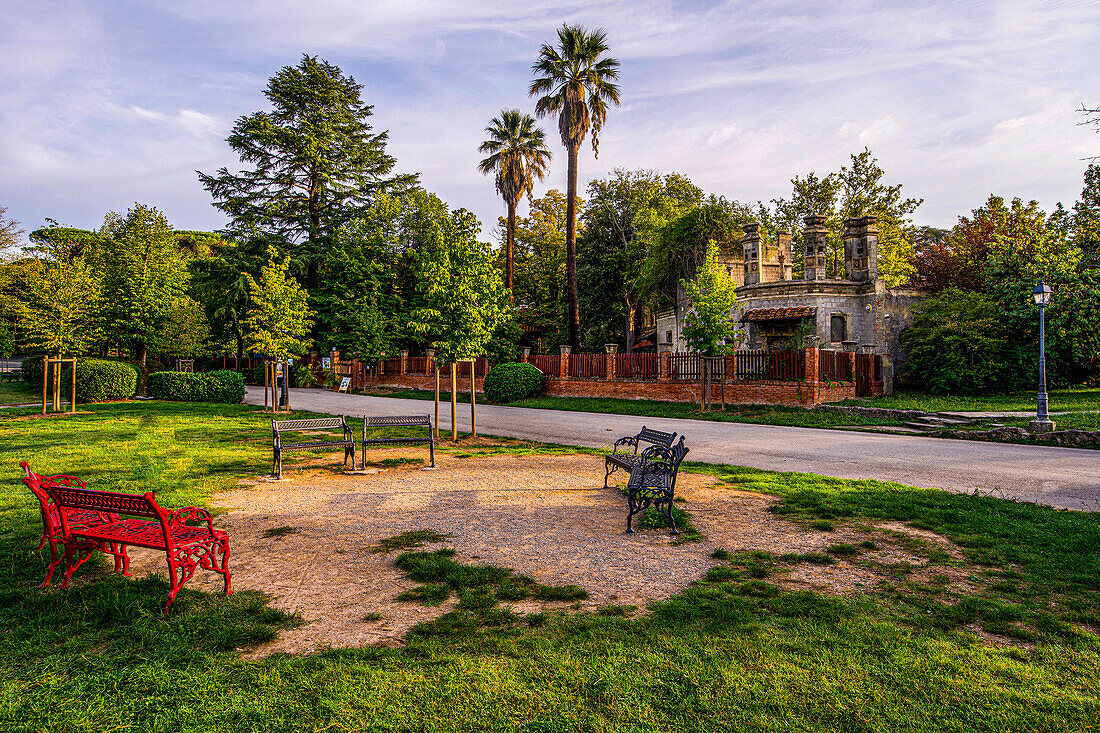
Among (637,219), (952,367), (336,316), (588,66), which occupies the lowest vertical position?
(952,367)

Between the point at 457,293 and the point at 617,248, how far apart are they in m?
31.5

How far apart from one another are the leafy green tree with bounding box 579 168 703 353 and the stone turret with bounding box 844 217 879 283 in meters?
12.9

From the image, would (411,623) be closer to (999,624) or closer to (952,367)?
(999,624)

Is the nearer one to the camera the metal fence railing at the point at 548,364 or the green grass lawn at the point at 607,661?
the green grass lawn at the point at 607,661

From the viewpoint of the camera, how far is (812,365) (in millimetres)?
20984

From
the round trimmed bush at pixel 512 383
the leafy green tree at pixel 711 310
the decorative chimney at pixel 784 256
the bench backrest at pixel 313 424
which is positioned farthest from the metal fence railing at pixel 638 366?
the bench backrest at pixel 313 424

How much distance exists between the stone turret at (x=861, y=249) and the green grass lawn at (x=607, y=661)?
27.4m

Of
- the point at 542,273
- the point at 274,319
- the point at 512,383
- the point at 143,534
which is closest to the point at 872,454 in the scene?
the point at 143,534

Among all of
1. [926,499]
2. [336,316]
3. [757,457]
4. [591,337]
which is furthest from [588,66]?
[926,499]

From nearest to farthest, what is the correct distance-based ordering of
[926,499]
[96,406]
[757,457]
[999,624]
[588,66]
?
1. [999,624]
2. [926,499]
3. [757,457]
4. [96,406]
5. [588,66]

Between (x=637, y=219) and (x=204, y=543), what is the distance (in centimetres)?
3908

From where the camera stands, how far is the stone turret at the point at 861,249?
29797mm

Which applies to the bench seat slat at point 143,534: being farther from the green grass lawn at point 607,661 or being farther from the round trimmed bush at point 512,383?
the round trimmed bush at point 512,383

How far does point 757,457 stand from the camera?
1177 centimetres
